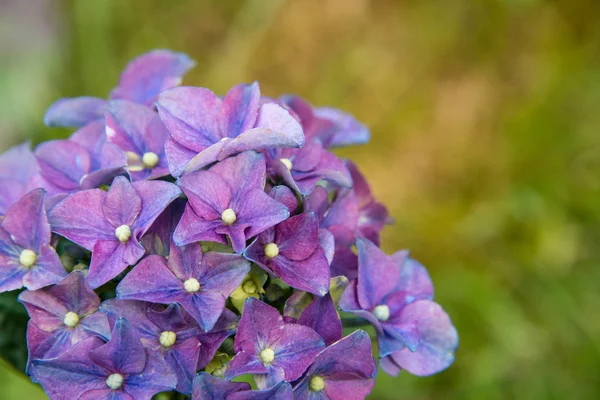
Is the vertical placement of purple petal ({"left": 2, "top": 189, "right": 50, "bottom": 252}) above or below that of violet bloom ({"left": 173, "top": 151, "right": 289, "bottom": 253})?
below

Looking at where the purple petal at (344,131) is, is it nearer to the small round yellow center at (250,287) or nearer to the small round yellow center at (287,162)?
the small round yellow center at (287,162)

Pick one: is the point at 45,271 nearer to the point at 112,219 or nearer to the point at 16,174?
the point at 112,219

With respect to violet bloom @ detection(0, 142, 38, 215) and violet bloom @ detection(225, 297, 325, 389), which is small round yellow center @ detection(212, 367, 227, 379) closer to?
violet bloom @ detection(225, 297, 325, 389)

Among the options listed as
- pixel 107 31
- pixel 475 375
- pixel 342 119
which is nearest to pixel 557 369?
pixel 475 375

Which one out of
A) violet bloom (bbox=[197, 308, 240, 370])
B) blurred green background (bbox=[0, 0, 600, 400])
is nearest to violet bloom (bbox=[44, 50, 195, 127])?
violet bloom (bbox=[197, 308, 240, 370])

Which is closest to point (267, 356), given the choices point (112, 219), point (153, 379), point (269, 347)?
point (269, 347)

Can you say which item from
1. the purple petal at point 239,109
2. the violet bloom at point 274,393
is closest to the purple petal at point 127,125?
the purple petal at point 239,109
